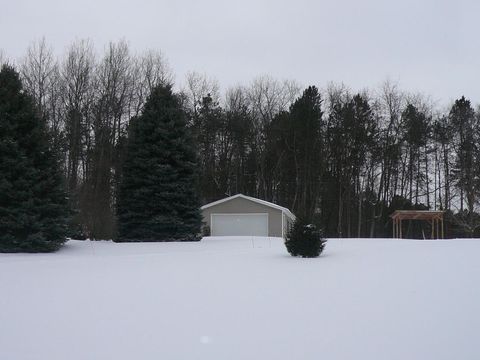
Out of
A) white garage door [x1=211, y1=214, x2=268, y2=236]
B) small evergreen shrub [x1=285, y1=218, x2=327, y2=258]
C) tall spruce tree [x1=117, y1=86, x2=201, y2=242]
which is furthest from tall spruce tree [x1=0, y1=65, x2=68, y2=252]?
white garage door [x1=211, y1=214, x2=268, y2=236]

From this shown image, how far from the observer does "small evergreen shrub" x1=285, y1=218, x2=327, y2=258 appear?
14.7m

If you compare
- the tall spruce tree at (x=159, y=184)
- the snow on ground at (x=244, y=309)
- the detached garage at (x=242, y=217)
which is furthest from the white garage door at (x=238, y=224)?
the snow on ground at (x=244, y=309)

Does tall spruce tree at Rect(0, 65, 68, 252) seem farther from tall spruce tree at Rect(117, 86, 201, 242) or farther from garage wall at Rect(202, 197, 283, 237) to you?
garage wall at Rect(202, 197, 283, 237)

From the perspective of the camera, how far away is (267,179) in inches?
1715

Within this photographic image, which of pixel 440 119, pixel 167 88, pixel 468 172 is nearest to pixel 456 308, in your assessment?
pixel 167 88

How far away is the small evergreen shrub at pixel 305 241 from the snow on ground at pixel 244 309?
1.01 metres

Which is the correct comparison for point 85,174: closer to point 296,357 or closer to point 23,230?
point 23,230

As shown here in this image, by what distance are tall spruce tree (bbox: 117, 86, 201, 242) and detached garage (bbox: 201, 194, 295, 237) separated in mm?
8202

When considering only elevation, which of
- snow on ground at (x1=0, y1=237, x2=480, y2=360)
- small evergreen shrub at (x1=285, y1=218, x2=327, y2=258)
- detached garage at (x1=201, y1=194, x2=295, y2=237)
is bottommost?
snow on ground at (x1=0, y1=237, x2=480, y2=360)

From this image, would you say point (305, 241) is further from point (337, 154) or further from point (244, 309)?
point (337, 154)

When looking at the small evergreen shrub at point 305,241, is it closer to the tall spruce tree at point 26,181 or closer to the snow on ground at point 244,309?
the snow on ground at point 244,309

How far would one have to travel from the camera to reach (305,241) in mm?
14742

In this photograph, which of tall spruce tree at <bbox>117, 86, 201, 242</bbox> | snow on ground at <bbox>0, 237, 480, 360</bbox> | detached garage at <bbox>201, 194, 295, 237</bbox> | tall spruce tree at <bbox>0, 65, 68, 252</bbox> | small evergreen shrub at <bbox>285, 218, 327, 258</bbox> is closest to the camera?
snow on ground at <bbox>0, 237, 480, 360</bbox>

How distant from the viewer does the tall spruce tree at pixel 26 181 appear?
16812mm
